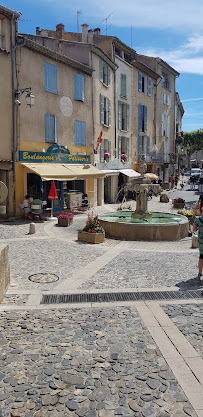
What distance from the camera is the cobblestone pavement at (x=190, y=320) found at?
17.1 feet

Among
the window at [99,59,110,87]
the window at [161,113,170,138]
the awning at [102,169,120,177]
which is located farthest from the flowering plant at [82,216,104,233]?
the window at [161,113,170,138]

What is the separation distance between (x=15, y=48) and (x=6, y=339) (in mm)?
15848

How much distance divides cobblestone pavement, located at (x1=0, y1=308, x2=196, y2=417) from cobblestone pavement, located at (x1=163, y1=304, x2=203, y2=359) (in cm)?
58

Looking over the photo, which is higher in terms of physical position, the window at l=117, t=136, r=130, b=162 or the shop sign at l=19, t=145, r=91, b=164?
the window at l=117, t=136, r=130, b=162

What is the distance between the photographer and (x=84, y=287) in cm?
765

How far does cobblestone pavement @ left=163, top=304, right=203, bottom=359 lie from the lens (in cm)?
522

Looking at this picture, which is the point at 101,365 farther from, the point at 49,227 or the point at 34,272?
the point at 49,227

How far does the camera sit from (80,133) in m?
22.7

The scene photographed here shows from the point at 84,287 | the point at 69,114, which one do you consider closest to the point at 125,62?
the point at 69,114

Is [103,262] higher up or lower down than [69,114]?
lower down

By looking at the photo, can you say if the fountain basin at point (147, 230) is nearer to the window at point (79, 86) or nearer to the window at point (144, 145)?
the window at point (79, 86)

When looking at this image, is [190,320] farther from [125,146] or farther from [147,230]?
[125,146]

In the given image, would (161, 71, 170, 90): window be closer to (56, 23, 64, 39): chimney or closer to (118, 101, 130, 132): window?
(118, 101, 130, 132): window

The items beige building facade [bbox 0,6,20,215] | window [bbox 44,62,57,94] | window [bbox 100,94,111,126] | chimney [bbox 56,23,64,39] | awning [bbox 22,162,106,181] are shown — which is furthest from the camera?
chimney [bbox 56,23,64,39]
